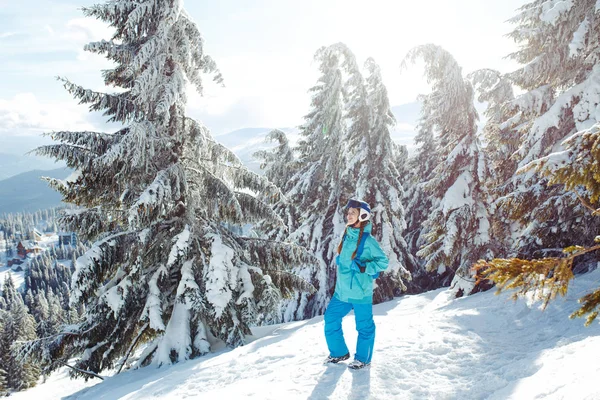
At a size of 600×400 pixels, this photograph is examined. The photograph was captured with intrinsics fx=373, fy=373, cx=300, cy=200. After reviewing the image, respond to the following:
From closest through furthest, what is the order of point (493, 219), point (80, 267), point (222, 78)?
point (80, 267), point (222, 78), point (493, 219)

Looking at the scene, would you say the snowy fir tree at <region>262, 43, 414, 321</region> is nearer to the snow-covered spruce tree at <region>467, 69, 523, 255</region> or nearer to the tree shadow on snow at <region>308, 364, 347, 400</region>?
the snow-covered spruce tree at <region>467, 69, 523, 255</region>

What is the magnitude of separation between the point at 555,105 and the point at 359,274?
684 centimetres

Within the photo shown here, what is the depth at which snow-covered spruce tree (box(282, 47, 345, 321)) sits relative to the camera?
53.7 ft

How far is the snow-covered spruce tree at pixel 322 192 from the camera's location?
1636 cm

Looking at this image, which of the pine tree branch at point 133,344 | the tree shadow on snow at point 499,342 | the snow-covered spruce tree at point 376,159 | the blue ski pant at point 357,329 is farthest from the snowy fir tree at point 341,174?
the blue ski pant at point 357,329

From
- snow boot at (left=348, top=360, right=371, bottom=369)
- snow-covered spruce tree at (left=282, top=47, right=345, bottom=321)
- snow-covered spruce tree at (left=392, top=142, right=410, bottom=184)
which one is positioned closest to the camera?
snow boot at (left=348, top=360, right=371, bottom=369)

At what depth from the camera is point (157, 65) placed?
8.18 meters

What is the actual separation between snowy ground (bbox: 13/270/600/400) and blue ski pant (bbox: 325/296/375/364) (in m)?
0.22

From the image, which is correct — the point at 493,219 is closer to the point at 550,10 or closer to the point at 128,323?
the point at 550,10

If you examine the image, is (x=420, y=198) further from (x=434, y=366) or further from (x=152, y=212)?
(x=434, y=366)

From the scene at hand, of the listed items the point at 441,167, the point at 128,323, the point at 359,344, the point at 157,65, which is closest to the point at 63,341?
the point at 128,323

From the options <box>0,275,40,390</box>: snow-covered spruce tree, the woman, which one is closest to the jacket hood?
the woman

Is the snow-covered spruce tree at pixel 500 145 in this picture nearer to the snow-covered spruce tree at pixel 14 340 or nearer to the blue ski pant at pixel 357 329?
the blue ski pant at pixel 357 329

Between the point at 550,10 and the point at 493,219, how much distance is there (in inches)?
231
